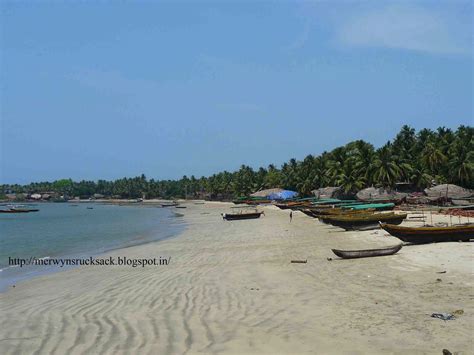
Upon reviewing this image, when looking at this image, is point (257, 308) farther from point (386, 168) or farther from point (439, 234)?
point (386, 168)

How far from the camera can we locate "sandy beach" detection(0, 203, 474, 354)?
7801 mm

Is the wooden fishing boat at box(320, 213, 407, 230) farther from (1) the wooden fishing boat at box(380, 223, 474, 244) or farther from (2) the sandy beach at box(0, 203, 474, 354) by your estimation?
(2) the sandy beach at box(0, 203, 474, 354)

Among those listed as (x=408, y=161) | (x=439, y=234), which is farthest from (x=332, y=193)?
(x=439, y=234)

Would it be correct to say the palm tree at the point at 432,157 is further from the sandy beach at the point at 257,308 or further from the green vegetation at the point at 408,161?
the sandy beach at the point at 257,308

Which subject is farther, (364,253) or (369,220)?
(369,220)

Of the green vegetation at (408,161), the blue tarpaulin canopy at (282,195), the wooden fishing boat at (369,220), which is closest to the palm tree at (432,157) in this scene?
the green vegetation at (408,161)

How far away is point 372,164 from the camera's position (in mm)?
67000

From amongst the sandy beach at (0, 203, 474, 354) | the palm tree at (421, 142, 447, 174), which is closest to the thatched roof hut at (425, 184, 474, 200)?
the palm tree at (421, 142, 447, 174)

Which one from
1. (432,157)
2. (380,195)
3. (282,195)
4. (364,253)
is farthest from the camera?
(282,195)

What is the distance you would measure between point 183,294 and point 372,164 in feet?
193

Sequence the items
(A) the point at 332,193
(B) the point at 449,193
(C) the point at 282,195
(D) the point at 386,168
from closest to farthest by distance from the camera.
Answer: (B) the point at 449,193 → (D) the point at 386,168 → (A) the point at 332,193 → (C) the point at 282,195

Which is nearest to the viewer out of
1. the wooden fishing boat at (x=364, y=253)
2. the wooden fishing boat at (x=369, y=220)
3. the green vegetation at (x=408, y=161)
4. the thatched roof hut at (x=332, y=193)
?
the wooden fishing boat at (x=364, y=253)

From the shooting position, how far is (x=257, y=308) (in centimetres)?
1043

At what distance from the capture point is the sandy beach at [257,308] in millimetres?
7801
